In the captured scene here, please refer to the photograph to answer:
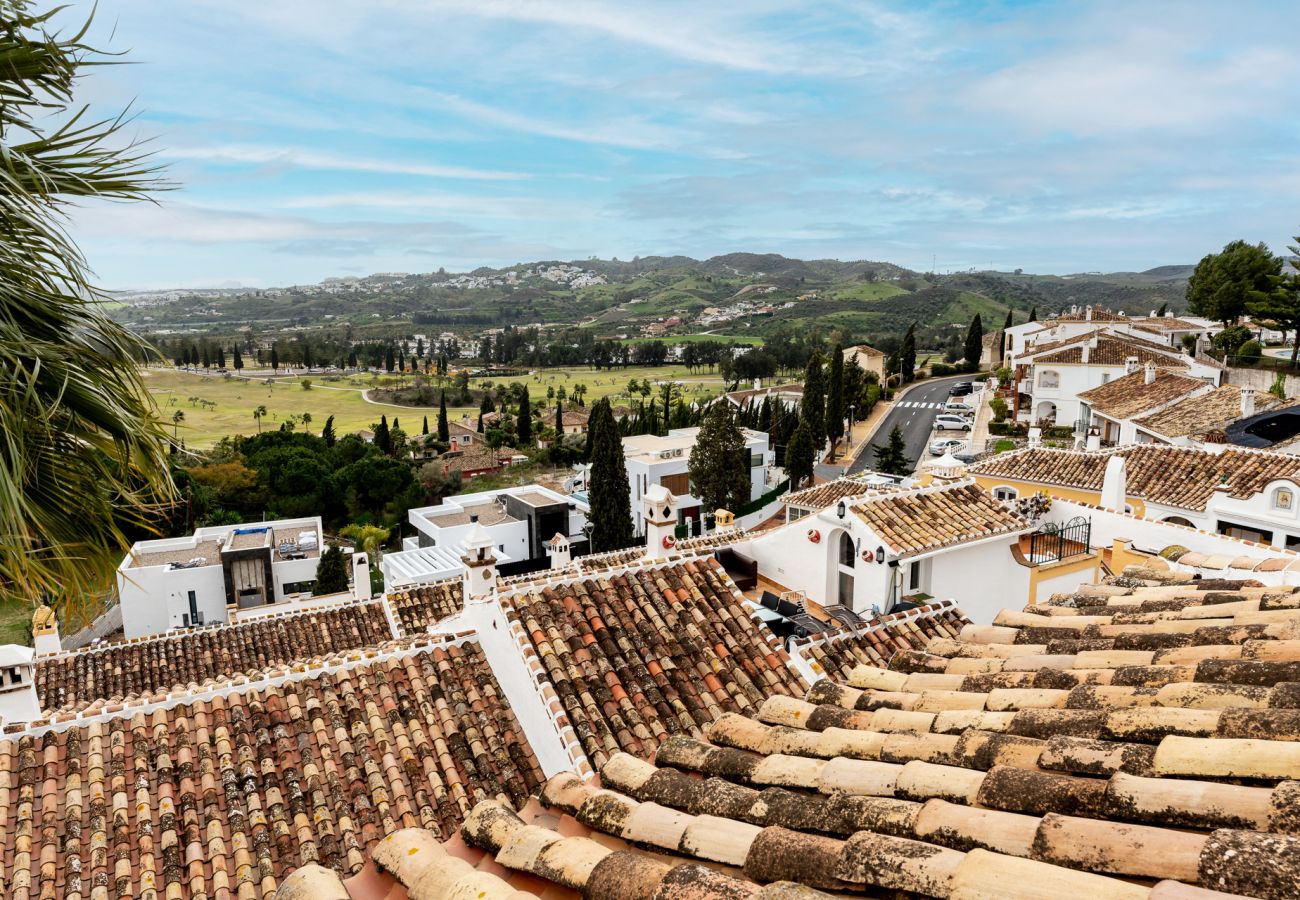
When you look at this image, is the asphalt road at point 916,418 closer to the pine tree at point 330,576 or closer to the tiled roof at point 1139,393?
the tiled roof at point 1139,393

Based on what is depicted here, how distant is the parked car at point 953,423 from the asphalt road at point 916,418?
56cm

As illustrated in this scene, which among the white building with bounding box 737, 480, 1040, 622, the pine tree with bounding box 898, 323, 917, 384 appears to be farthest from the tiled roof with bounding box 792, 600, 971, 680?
the pine tree with bounding box 898, 323, 917, 384

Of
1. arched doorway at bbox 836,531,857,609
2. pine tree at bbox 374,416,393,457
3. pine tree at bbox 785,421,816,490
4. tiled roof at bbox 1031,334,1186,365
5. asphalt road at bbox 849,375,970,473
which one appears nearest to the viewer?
arched doorway at bbox 836,531,857,609

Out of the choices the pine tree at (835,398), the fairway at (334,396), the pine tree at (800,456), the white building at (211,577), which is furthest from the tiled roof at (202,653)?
the fairway at (334,396)

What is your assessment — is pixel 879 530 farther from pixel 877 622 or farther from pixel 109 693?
pixel 109 693

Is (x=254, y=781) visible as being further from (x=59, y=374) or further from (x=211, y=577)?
(x=211, y=577)

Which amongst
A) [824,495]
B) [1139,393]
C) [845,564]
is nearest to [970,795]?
[845,564]

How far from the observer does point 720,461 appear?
39125 mm

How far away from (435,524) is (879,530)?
1084 inches

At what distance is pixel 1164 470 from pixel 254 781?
63.5ft

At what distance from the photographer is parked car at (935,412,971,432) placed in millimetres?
48125

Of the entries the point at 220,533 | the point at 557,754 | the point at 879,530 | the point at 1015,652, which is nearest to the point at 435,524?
the point at 220,533

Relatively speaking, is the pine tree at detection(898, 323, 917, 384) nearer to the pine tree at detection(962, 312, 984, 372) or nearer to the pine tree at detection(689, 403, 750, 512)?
the pine tree at detection(962, 312, 984, 372)

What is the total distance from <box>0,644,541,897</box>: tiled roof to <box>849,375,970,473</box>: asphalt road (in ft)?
127
